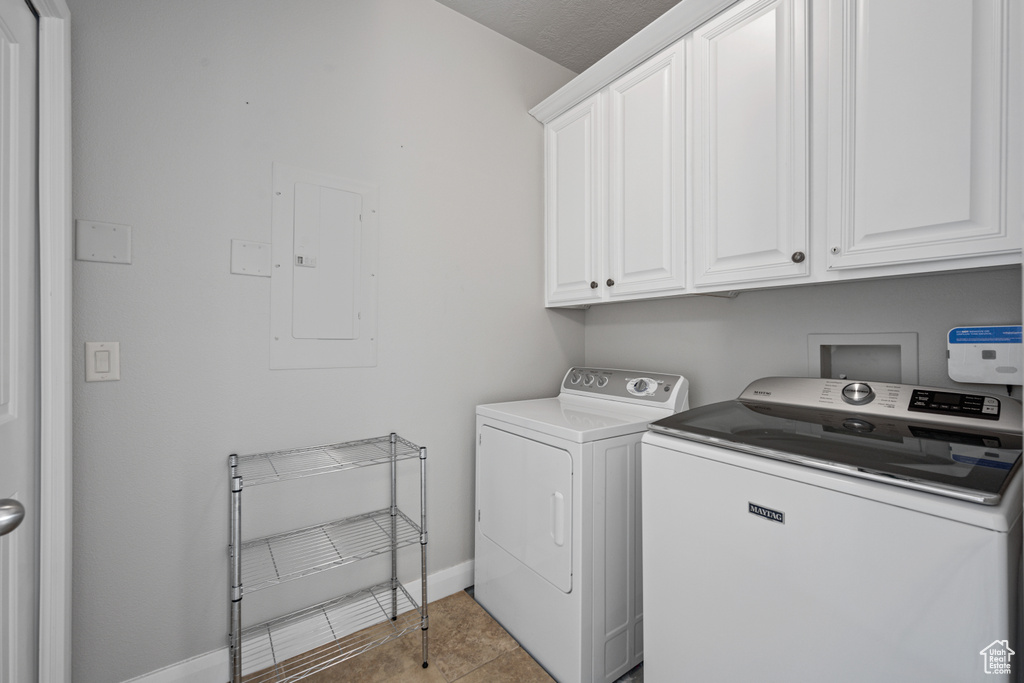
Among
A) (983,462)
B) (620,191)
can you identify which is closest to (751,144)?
(620,191)

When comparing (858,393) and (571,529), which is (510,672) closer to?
(571,529)

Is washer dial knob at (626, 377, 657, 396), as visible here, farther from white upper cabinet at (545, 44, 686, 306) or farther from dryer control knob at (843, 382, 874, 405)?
dryer control knob at (843, 382, 874, 405)

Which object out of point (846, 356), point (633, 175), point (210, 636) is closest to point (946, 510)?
point (846, 356)

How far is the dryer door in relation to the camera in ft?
4.79

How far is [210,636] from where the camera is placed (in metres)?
1.47

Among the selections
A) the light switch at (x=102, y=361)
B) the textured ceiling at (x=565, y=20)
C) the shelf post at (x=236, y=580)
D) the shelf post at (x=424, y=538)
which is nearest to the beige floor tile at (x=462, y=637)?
the shelf post at (x=424, y=538)

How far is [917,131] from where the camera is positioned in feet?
3.53

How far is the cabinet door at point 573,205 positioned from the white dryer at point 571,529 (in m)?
0.59

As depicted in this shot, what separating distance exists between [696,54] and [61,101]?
6.38 ft

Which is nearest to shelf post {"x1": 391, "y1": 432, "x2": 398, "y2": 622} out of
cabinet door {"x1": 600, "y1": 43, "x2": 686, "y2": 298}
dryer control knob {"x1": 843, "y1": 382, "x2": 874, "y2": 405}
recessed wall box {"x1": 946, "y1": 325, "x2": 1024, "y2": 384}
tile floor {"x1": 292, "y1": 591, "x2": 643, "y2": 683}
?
tile floor {"x1": 292, "y1": 591, "x2": 643, "y2": 683}

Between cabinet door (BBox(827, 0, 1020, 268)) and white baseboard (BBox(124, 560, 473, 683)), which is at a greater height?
cabinet door (BBox(827, 0, 1020, 268))

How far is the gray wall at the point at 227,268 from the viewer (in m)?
1.30

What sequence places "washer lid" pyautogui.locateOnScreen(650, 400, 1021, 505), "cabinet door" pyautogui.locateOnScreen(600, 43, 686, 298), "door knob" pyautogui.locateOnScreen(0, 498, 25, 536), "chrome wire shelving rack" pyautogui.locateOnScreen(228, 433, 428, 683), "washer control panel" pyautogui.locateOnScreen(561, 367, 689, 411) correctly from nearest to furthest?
"door knob" pyautogui.locateOnScreen(0, 498, 25, 536)
"washer lid" pyautogui.locateOnScreen(650, 400, 1021, 505)
"chrome wire shelving rack" pyautogui.locateOnScreen(228, 433, 428, 683)
"cabinet door" pyautogui.locateOnScreen(600, 43, 686, 298)
"washer control panel" pyautogui.locateOnScreen(561, 367, 689, 411)

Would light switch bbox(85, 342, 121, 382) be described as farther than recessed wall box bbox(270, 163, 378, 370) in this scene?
No
